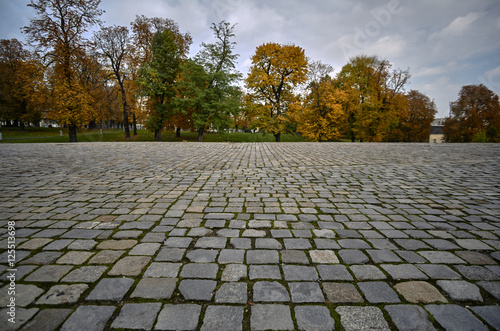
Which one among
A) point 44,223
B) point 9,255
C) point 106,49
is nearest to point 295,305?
point 9,255

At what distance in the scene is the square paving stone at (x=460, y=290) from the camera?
1.72 m

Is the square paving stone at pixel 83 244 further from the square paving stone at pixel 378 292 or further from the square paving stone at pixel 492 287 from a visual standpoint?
the square paving stone at pixel 492 287

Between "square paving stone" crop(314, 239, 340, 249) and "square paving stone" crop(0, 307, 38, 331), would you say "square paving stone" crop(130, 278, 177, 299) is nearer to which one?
"square paving stone" crop(0, 307, 38, 331)

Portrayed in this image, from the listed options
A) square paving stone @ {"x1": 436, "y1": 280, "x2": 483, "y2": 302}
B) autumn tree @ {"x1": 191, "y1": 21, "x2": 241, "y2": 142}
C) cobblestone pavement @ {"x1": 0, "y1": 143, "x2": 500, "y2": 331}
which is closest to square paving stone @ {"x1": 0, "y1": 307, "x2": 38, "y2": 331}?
cobblestone pavement @ {"x1": 0, "y1": 143, "x2": 500, "y2": 331}

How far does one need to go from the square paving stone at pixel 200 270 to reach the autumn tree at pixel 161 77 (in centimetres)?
2313

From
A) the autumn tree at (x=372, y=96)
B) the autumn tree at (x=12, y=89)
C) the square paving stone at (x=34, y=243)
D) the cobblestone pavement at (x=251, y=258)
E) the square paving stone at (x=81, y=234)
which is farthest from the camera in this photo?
the autumn tree at (x=12, y=89)

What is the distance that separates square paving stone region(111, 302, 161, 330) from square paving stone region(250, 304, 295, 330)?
638mm

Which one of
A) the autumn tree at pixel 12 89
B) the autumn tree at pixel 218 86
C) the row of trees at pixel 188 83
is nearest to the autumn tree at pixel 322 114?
the row of trees at pixel 188 83

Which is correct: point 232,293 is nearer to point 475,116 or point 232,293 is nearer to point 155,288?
point 155,288

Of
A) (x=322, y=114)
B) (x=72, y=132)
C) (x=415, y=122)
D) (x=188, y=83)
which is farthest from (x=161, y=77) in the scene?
(x=415, y=122)

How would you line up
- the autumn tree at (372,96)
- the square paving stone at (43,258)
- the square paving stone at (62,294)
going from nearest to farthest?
the square paving stone at (62,294)
the square paving stone at (43,258)
the autumn tree at (372,96)

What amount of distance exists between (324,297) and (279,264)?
1.62ft

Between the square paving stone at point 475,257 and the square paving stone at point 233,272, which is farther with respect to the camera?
the square paving stone at point 475,257

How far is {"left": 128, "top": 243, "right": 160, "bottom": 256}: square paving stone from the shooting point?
7.55 ft
